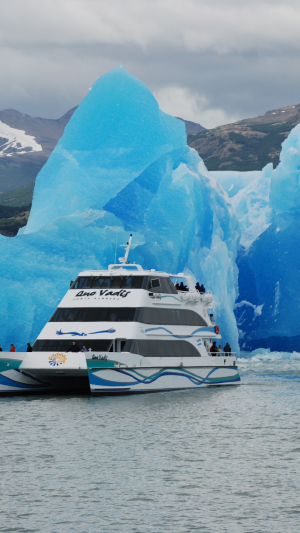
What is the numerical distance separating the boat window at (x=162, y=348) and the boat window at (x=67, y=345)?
0.91 m

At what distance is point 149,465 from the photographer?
1817 centimetres

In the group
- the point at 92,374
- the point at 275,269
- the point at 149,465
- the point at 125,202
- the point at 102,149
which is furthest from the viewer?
the point at 275,269

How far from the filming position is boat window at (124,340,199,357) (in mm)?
30188

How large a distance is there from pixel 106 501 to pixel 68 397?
15978mm

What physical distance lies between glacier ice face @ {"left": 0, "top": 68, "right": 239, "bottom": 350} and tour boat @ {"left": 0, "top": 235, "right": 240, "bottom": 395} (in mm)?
7624

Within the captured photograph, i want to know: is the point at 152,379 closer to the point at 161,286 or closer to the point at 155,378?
the point at 155,378

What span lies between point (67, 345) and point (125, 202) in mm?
16579

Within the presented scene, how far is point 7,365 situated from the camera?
97.8ft

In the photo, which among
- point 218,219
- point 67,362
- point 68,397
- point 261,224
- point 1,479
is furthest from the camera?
point 261,224

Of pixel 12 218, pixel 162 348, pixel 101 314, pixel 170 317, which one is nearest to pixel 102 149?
pixel 170 317

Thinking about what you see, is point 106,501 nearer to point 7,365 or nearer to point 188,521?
point 188,521

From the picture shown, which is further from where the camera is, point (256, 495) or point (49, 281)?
point (49, 281)

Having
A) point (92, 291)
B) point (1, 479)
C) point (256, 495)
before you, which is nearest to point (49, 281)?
point (92, 291)

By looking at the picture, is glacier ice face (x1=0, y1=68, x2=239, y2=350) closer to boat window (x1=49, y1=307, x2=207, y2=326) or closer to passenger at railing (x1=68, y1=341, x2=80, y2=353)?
boat window (x1=49, y1=307, x2=207, y2=326)
